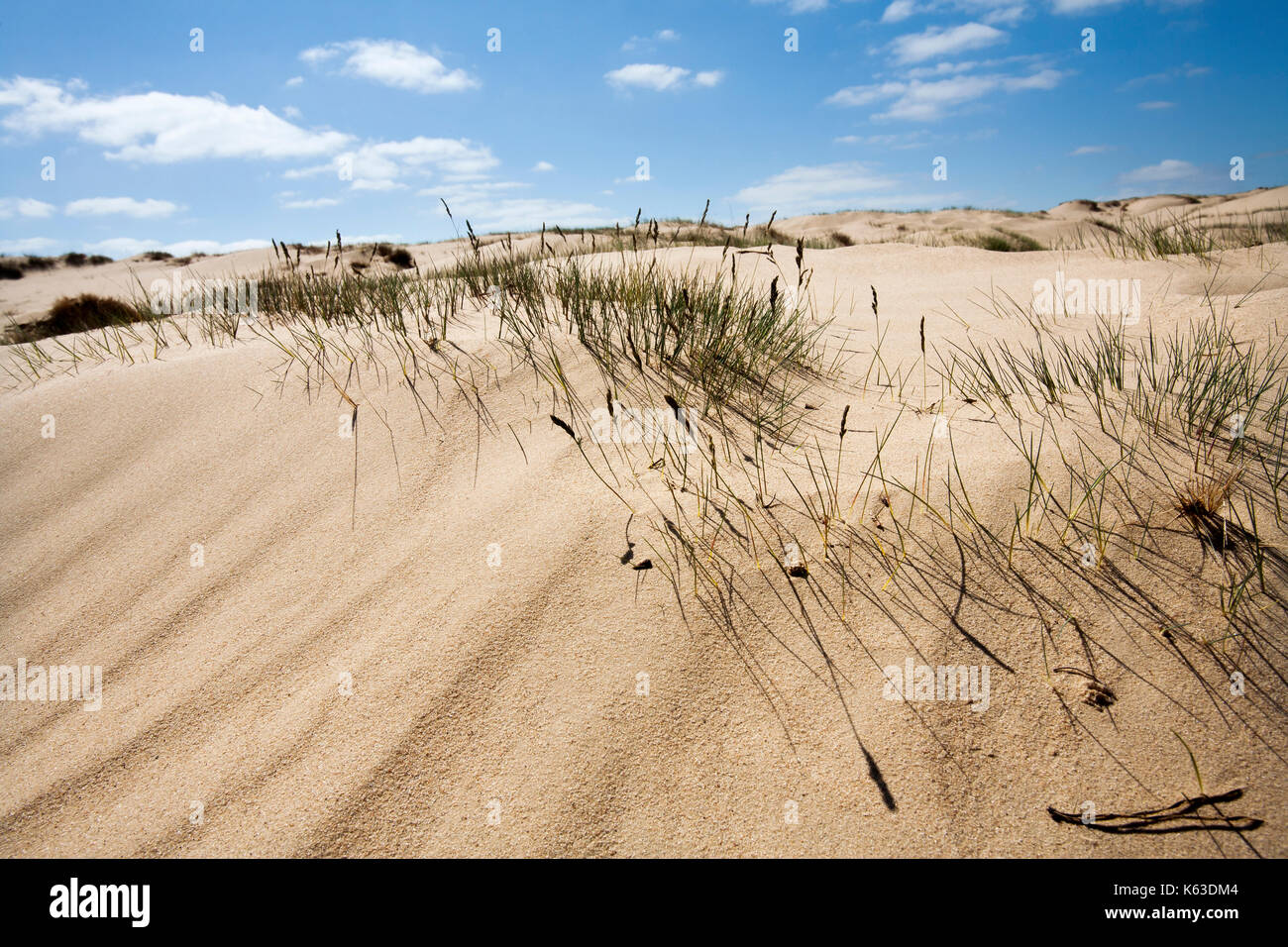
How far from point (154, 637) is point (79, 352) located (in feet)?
8.48

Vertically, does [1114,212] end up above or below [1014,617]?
above

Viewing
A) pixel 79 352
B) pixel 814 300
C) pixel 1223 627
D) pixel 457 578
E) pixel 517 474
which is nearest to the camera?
pixel 1223 627

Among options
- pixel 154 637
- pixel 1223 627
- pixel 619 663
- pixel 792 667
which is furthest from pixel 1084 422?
pixel 154 637

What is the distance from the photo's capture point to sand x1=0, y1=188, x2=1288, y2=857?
1.22m

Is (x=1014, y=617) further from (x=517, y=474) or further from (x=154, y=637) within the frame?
(x=154, y=637)

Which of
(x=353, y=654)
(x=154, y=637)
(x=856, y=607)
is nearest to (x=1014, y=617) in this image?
(x=856, y=607)

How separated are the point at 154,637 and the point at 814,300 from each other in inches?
151

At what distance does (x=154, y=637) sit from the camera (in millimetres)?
1795

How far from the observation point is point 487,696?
4.80 ft

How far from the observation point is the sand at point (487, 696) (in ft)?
4.01
